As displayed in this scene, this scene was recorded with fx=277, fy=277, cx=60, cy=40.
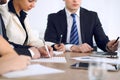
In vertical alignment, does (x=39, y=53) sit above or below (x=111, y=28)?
above

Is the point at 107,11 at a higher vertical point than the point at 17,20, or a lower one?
lower

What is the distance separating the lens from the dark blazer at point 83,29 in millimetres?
3213

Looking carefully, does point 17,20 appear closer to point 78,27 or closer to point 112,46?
point 78,27

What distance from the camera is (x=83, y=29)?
3.23 meters

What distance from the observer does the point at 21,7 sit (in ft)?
9.14

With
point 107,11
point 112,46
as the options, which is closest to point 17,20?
point 112,46

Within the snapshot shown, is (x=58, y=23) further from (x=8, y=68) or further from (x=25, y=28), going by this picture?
(x=8, y=68)

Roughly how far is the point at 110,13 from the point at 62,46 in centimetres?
252

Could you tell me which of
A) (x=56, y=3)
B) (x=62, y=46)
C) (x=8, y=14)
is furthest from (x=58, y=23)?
(x=56, y=3)

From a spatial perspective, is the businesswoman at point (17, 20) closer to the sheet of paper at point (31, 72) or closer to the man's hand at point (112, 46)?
the man's hand at point (112, 46)

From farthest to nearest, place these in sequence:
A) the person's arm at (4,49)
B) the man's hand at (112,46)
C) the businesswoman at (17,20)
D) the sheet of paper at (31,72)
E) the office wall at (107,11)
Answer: the office wall at (107,11)
the man's hand at (112,46)
the businesswoman at (17,20)
the person's arm at (4,49)
the sheet of paper at (31,72)

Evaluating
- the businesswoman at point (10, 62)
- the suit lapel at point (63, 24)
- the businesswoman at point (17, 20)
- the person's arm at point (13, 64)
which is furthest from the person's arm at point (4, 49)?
the suit lapel at point (63, 24)

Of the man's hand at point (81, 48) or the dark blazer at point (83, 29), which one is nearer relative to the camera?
the man's hand at point (81, 48)

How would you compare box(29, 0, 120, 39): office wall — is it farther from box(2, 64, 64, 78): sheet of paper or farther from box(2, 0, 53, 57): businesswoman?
box(2, 64, 64, 78): sheet of paper
